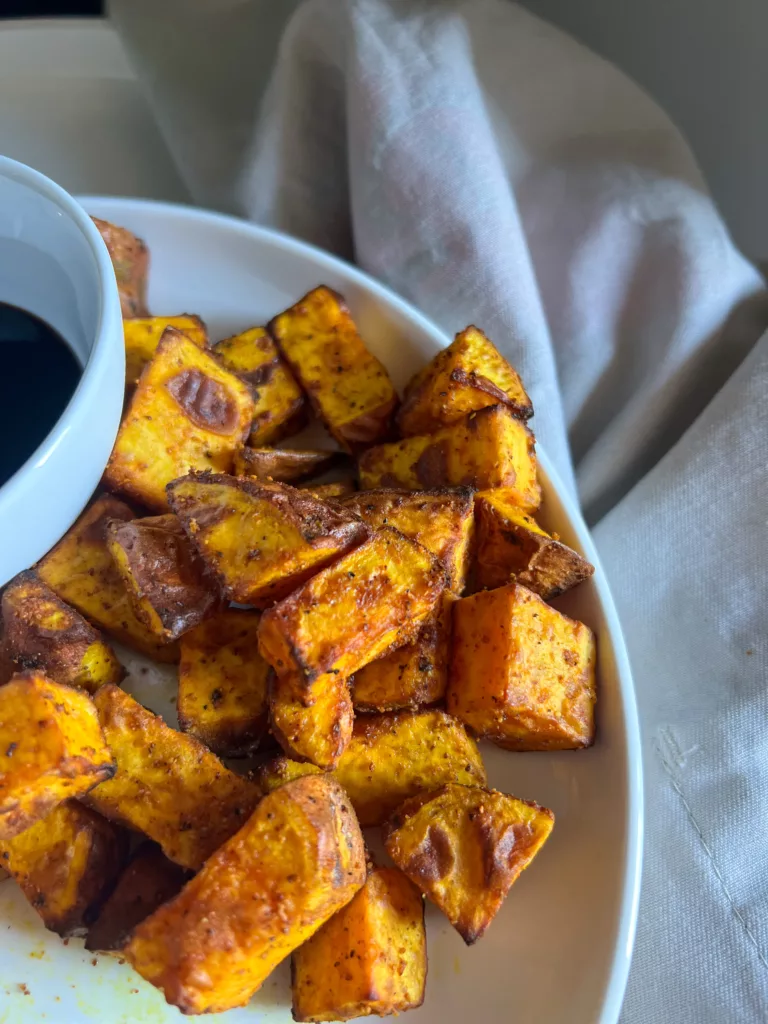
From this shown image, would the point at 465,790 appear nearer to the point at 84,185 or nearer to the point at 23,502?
the point at 23,502

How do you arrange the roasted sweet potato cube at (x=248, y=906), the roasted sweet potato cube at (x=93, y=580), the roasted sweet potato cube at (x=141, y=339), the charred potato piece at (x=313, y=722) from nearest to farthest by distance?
the roasted sweet potato cube at (x=248, y=906)
the charred potato piece at (x=313, y=722)
the roasted sweet potato cube at (x=93, y=580)
the roasted sweet potato cube at (x=141, y=339)

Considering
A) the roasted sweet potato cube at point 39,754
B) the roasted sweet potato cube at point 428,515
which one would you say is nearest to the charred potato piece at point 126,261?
the roasted sweet potato cube at point 428,515

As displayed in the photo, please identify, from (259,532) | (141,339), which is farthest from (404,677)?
(141,339)

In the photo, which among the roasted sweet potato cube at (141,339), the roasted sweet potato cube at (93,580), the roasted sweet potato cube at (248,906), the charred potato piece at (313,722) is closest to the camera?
the roasted sweet potato cube at (248,906)

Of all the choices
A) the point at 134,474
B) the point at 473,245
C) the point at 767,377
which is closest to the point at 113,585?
the point at 134,474

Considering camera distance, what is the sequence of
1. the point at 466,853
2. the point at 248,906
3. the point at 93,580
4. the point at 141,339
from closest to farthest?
the point at 248,906, the point at 466,853, the point at 93,580, the point at 141,339

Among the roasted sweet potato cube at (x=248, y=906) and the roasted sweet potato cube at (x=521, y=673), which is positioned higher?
the roasted sweet potato cube at (x=521, y=673)

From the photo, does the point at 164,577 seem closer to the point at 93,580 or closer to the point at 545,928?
the point at 93,580

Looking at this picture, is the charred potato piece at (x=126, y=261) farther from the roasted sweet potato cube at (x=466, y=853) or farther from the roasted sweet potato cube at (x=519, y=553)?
the roasted sweet potato cube at (x=466, y=853)
